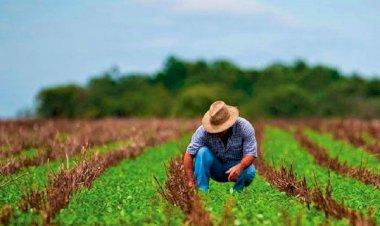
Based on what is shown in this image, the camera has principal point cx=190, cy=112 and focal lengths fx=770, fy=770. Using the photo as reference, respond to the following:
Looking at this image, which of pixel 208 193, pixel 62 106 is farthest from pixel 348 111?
pixel 208 193

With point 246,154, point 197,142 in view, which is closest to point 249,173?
point 246,154

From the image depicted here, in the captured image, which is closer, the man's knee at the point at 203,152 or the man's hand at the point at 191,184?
the man's hand at the point at 191,184

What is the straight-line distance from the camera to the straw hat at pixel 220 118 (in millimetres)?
9555

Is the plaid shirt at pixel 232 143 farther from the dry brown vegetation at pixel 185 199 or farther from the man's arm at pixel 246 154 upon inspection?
the dry brown vegetation at pixel 185 199

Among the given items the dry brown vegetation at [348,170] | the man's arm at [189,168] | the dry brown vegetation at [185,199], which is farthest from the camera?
the dry brown vegetation at [348,170]

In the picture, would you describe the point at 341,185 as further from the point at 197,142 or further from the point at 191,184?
the point at 191,184

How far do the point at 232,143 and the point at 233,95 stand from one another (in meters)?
81.2

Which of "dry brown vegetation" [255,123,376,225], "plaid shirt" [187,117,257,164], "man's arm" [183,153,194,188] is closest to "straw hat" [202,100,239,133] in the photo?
"plaid shirt" [187,117,257,164]

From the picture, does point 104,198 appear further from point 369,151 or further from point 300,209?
point 369,151

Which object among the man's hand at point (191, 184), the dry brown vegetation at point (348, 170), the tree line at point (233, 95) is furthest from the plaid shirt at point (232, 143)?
the tree line at point (233, 95)

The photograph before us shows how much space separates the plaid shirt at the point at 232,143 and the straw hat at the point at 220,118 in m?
0.32

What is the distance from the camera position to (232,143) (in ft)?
33.2

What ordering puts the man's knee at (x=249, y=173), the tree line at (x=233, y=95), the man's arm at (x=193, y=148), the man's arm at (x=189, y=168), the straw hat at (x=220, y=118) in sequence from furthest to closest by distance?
Result: the tree line at (x=233, y=95) < the man's knee at (x=249, y=173) < the man's arm at (x=193, y=148) < the man's arm at (x=189, y=168) < the straw hat at (x=220, y=118)

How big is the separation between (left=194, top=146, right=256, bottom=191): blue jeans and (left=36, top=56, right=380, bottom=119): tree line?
211ft
